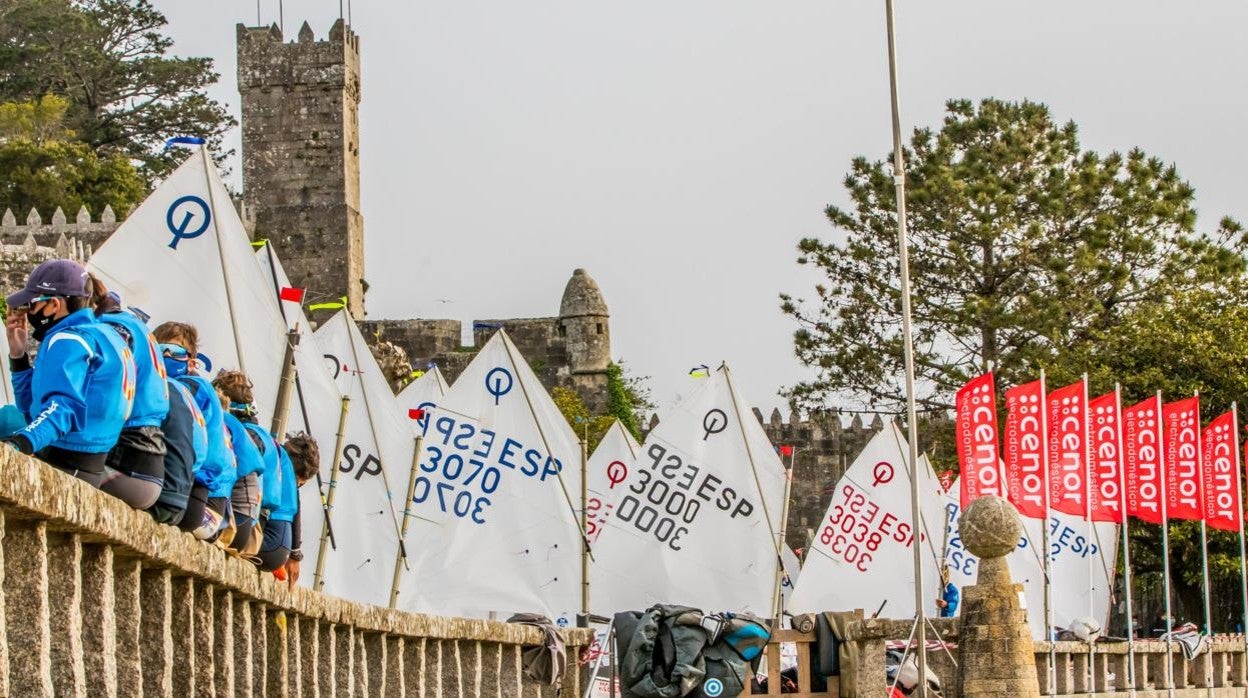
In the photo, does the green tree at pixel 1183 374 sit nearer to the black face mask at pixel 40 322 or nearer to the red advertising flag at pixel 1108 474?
the red advertising flag at pixel 1108 474

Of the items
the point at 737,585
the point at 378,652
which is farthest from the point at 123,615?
the point at 737,585

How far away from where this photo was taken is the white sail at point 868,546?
1171 inches

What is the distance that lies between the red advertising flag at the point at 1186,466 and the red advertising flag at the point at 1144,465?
26.5 inches

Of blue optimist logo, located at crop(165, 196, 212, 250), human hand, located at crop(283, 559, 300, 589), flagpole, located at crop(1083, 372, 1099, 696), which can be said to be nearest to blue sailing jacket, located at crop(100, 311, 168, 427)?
human hand, located at crop(283, 559, 300, 589)

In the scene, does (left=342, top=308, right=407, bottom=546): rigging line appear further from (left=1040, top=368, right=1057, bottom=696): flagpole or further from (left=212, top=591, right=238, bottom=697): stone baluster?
(left=212, top=591, right=238, bottom=697): stone baluster

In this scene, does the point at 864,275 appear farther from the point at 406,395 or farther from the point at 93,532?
the point at 93,532

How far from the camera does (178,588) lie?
964 centimetres

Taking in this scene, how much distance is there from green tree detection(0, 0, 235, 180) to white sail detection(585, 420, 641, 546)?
50308 mm

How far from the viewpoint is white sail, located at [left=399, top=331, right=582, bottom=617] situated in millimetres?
23969

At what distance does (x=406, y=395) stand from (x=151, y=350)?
848 inches

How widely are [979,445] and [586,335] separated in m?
45.6

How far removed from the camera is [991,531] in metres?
20.6

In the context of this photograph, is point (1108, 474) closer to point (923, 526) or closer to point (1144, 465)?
point (1144, 465)

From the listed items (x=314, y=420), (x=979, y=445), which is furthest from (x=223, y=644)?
(x=979, y=445)
